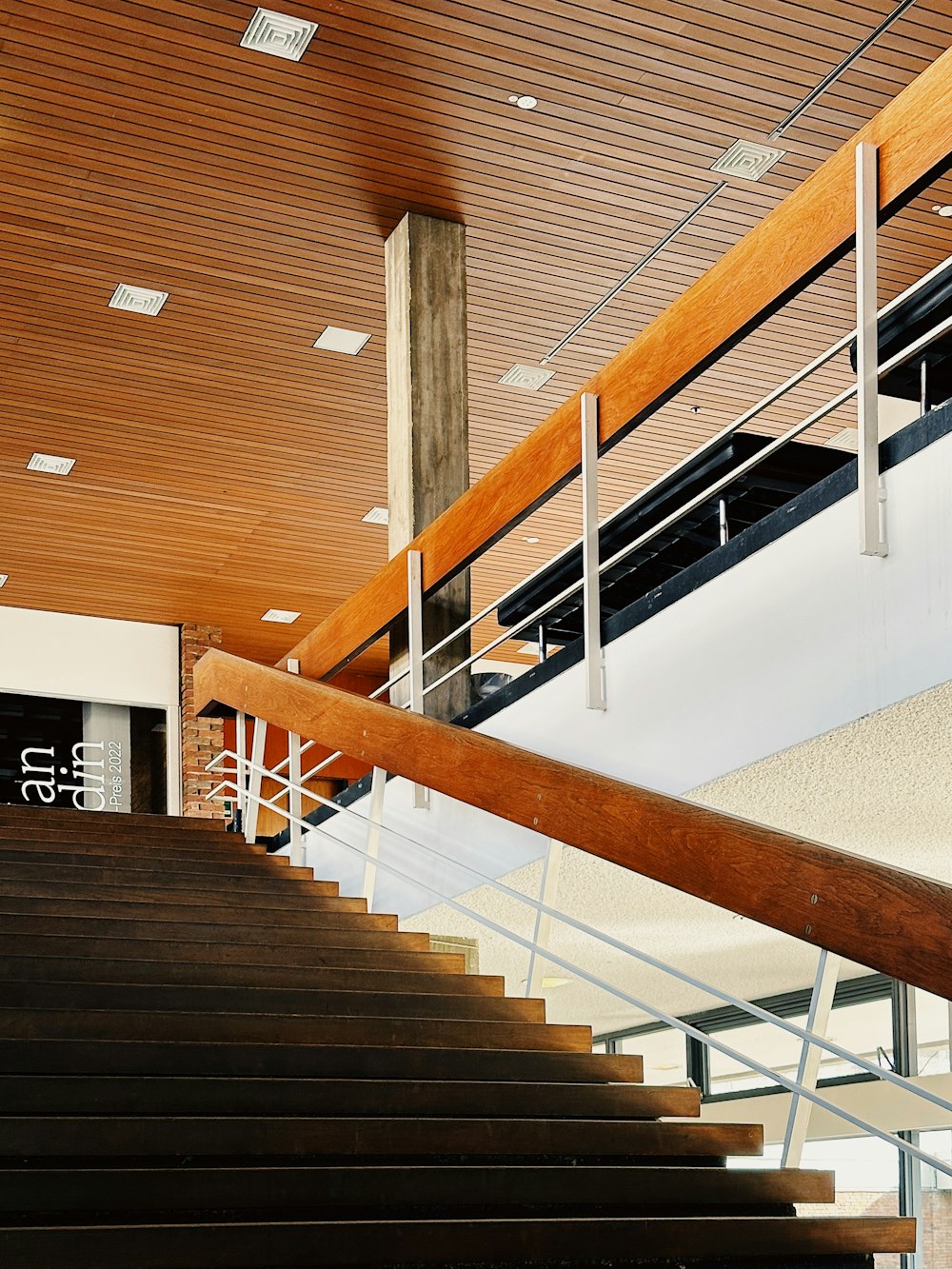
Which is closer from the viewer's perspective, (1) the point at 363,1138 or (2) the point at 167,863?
(1) the point at 363,1138

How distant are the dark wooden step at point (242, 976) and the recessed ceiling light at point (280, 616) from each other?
9.55m

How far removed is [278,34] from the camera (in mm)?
5949

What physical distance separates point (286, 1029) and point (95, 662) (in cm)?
1017

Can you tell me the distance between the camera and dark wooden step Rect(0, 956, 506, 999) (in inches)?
A: 138

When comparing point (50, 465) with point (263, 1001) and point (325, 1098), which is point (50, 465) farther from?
point (325, 1098)

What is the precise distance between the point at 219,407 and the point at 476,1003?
6129 millimetres

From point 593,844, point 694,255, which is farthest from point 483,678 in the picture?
point 593,844

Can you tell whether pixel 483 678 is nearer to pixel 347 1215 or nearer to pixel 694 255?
pixel 694 255

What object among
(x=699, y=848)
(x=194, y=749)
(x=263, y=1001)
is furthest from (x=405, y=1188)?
(x=194, y=749)

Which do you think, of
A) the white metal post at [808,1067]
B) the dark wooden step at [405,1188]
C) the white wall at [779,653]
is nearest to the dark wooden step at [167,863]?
the white wall at [779,653]

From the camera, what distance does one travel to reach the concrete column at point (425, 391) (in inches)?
271

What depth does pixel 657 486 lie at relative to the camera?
434 centimetres

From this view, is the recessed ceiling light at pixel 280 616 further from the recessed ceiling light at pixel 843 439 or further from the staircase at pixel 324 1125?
the staircase at pixel 324 1125

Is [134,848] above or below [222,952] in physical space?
above
